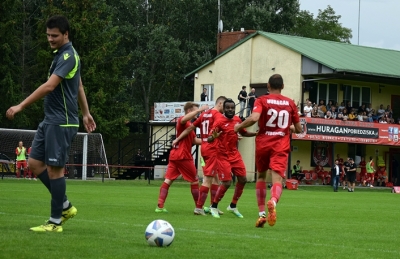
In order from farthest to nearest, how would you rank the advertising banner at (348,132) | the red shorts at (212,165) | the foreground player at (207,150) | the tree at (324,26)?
the tree at (324,26)
the advertising banner at (348,132)
the red shorts at (212,165)
the foreground player at (207,150)

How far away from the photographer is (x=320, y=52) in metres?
51.9

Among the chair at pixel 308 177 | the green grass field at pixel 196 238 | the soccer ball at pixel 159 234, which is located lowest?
the chair at pixel 308 177

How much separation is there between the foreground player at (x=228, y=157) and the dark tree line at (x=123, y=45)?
3803 cm

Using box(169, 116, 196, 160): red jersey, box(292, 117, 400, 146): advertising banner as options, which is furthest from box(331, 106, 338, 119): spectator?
box(169, 116, 196, 160): red jersey

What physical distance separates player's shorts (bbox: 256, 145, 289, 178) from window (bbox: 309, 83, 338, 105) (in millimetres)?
38671

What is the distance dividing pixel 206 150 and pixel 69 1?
39.9 metres

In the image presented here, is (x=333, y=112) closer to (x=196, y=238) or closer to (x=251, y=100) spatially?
(x=251, y=100)

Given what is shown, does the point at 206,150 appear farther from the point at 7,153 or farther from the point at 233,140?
the point at 7,153

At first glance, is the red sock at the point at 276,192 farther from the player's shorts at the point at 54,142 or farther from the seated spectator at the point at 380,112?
the seated spectator at the point at 380,112

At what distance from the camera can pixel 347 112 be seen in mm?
50250

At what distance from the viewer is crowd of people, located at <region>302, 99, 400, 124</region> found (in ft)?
156

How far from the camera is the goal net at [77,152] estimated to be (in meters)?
43.5

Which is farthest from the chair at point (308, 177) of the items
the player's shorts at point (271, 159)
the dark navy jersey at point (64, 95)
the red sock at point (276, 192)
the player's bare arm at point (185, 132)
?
the dark navy jersey at point (64, 95)

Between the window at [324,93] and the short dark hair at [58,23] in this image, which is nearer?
the short dark hair at [58,23]
